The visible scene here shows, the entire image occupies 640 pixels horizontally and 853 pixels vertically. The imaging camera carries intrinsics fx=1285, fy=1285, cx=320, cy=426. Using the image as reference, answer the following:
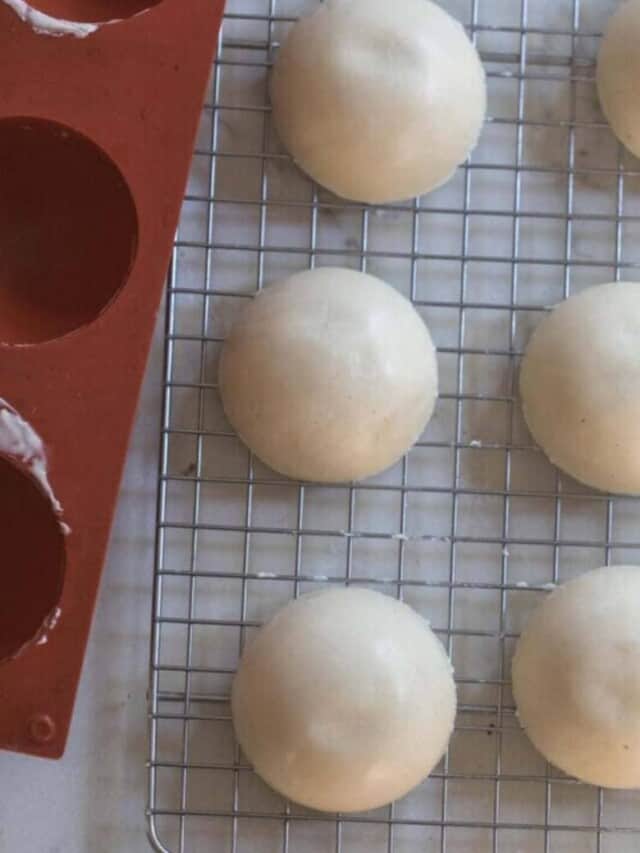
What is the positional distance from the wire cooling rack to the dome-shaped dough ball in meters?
0.05

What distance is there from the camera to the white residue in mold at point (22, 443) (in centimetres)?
90

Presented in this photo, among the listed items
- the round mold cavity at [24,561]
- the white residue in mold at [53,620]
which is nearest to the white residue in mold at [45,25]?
the round mold cavity at [24,561]

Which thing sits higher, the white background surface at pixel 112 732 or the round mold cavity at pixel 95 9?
the round mold cavity at pixel 95 9

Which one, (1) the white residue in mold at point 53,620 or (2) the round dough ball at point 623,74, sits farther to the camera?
(2) the round dough ball at point 623,74

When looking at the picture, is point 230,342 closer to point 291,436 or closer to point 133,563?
point 291,436

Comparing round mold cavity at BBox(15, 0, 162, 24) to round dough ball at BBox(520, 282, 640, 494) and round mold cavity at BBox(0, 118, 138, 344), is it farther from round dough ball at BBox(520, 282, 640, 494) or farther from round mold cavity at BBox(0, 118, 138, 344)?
round dough ball at BBox(520, 282, 640, 494)

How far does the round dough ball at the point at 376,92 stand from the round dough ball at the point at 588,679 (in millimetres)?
365

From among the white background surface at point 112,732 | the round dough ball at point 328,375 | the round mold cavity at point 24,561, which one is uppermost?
the round dough ball at point 328,375

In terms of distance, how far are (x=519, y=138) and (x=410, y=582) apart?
1.26 feet

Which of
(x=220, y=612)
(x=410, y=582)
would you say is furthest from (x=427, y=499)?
(x=220, y=612)

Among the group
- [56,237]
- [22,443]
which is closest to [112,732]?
[22,443]

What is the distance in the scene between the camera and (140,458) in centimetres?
107

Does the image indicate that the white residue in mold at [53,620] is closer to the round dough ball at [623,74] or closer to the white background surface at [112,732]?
the white background surface at [112,732]

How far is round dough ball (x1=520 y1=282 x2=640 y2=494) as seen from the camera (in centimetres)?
101
